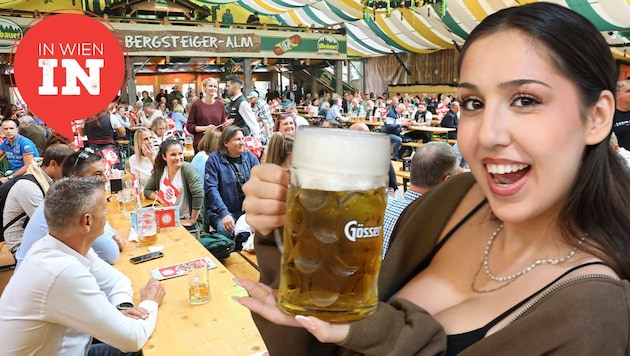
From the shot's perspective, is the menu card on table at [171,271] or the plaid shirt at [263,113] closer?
the menu card on table at [171,271]

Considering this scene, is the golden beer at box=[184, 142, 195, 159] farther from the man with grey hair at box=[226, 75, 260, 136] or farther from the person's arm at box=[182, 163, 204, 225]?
the person's arm at box=[182, 163, 204, 225]

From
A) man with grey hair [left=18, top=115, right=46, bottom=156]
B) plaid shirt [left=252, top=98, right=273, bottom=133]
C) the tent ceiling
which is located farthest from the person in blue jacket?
the tent ceiling

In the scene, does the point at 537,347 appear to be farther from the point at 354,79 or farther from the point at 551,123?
the point at 354,79

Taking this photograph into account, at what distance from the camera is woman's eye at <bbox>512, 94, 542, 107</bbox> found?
620mm

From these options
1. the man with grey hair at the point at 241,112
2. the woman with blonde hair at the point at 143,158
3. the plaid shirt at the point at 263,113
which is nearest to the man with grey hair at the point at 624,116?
the man with grey hair at the point at 241,112

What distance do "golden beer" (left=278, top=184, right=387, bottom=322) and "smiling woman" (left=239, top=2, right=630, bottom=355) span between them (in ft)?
0.09

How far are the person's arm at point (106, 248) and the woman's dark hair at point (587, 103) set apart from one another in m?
1.99

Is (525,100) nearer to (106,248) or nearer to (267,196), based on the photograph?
(267,196)

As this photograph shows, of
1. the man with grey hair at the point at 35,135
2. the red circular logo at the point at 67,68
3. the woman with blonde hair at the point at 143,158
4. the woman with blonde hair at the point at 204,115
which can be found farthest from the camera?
the man with grey hair at the point at 35,135

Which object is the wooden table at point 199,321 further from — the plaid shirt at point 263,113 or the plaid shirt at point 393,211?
the plaid shirt at point 263,113

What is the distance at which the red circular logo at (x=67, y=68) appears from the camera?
2.06 meters

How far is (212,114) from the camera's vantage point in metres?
5.77

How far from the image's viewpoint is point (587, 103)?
2.12 ft

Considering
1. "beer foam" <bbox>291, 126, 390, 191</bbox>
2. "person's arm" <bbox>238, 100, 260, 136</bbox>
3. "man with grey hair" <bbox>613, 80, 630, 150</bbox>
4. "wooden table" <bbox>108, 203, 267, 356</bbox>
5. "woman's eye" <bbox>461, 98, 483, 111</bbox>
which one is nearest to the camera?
"beer foam" <bbox>291, 126, 390, 191</bbox>
